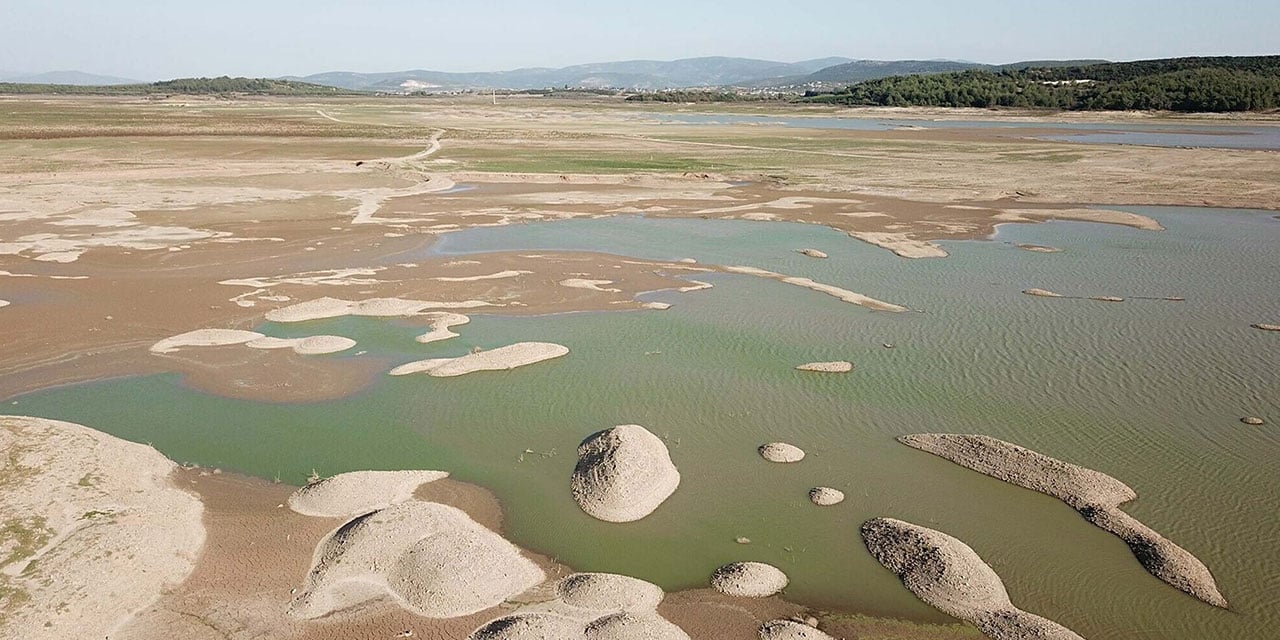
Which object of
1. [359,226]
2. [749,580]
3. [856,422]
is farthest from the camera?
[359,226]

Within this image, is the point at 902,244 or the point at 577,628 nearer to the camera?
the point at 577,628

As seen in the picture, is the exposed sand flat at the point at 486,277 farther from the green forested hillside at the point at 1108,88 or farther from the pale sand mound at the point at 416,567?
the green forested hillside at the point at 1108,88

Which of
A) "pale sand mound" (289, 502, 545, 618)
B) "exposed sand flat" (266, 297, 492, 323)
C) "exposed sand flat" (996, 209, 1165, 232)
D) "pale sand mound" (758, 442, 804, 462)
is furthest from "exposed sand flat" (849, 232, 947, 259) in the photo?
A: "pale sand mound" (289, 502, 545, 618)

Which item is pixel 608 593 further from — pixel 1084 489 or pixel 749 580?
pixel 1084 489

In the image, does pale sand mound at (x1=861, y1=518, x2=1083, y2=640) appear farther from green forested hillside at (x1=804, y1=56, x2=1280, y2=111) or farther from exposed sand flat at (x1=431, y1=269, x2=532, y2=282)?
green forested hillside at (x1=804, y1=56, x2=1280, y2=111)

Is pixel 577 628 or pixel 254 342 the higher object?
pixel 254 342

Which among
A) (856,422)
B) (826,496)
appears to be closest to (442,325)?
(856,422)
